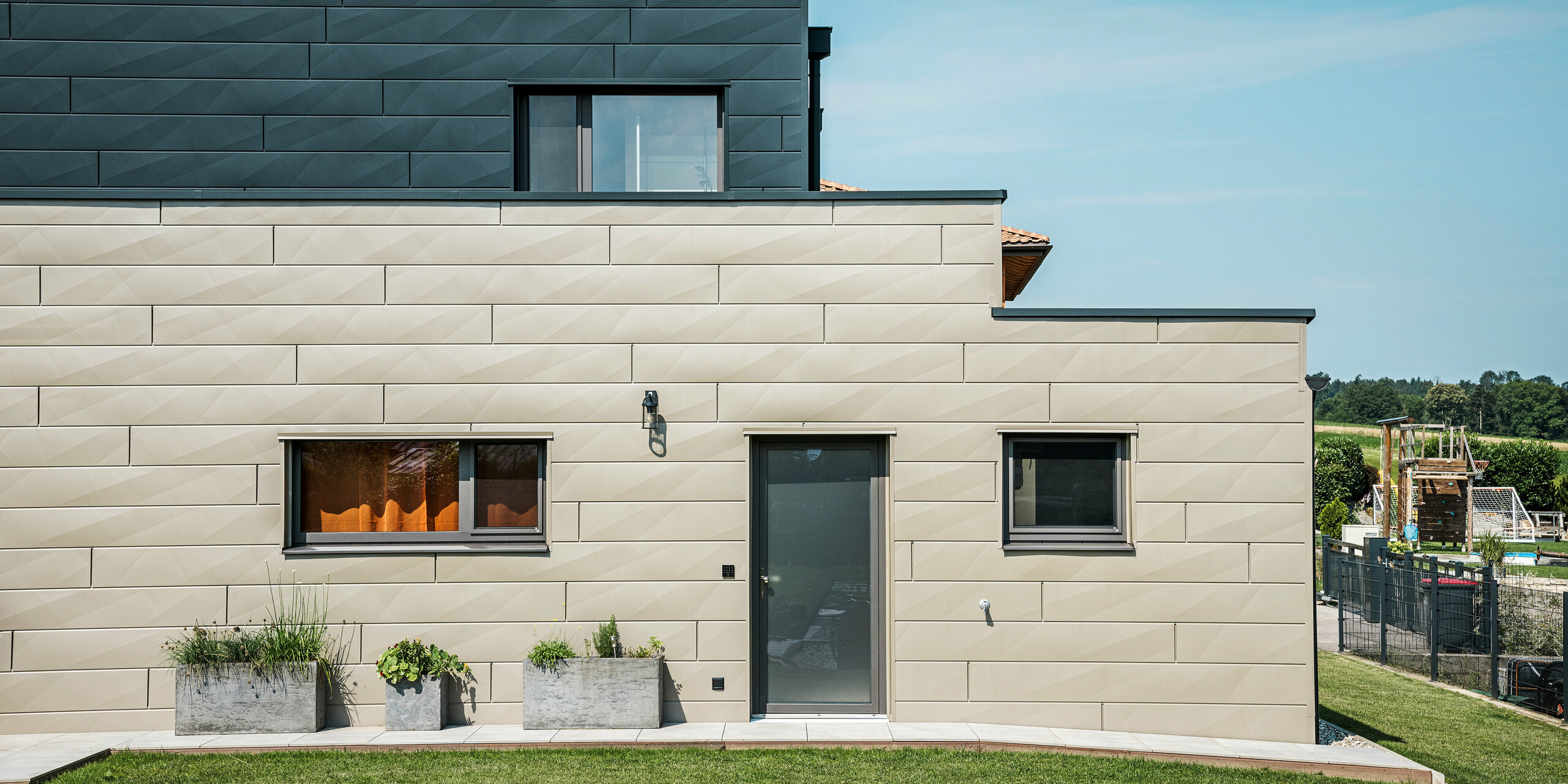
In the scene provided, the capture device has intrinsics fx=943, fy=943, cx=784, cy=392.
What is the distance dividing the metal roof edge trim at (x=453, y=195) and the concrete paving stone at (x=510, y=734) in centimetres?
379

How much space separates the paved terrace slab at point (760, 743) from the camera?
20.4 feet

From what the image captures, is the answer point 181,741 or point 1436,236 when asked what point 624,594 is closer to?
point 181,741

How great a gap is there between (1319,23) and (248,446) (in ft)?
75.0

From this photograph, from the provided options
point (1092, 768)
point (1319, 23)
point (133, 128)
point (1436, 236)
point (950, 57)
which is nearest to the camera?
point (1092, 768)

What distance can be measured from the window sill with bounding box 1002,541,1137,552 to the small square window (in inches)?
4.5

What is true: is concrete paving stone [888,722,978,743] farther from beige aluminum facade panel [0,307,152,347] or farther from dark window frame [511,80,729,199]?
beige aluminum facade panel [0,307,152,347]

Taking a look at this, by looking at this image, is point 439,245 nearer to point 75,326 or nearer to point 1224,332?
point 75,326

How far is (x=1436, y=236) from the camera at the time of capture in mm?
74750

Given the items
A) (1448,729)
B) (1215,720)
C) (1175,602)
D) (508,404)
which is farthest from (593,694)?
(1448,729)

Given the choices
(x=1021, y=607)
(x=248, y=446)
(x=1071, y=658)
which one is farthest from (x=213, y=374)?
(x=1071, y=658)

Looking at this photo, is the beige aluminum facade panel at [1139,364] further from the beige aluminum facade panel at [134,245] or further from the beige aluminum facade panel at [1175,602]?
the beige aluminum facade panel at [134,245]

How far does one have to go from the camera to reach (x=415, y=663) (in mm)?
6559

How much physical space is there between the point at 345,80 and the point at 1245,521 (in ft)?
26.6

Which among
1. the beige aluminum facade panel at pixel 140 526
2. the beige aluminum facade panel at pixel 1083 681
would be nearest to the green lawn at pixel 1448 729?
the beige aluminum facade panel at pixel 1083 681
